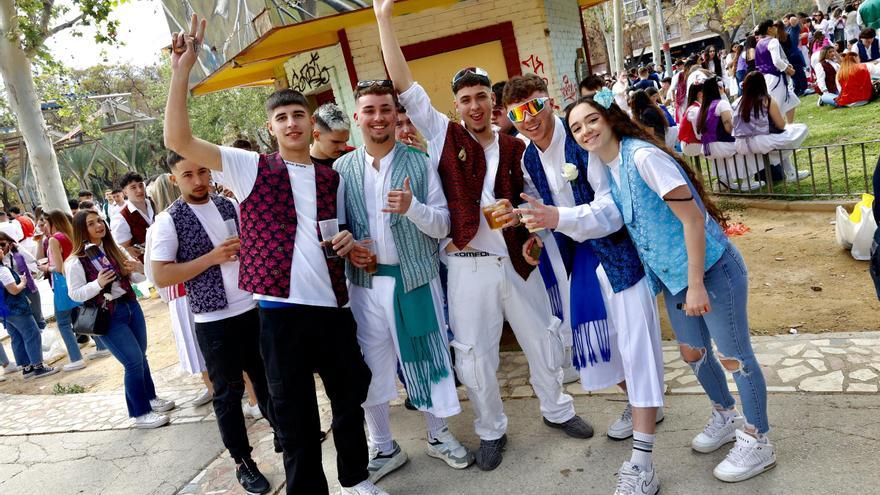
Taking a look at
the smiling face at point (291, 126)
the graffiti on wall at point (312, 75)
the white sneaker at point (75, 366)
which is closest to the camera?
the smiling face at point (291, 126)

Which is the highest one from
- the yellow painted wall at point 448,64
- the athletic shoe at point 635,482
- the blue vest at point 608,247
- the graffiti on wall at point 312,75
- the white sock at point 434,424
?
the graffiti on wall at point 312,75

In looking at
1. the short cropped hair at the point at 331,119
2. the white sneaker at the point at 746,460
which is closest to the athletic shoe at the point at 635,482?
the white sneaker at the point at 746,460

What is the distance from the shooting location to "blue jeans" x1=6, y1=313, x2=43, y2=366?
762 centimetres

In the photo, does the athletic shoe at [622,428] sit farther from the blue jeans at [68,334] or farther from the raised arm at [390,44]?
the blue jeans at [68,334]

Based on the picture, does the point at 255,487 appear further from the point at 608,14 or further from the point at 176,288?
the point at 608,14

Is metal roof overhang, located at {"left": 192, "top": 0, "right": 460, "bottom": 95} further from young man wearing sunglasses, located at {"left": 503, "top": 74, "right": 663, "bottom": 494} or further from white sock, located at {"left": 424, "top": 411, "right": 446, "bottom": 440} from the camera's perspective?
white sock, located at {"left": 424, "top": 411, "right": 446, "bottom": 440}

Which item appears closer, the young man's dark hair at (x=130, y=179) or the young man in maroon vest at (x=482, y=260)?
the young man in maroon vest at (x=482, y=260)

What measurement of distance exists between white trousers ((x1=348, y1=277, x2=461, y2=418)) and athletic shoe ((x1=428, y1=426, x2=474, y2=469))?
0.24 m

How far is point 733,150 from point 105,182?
169 ft

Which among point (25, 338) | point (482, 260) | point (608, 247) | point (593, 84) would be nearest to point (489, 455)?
point (482, 260)

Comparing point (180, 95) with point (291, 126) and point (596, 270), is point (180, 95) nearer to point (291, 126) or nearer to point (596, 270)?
point (291, 126)

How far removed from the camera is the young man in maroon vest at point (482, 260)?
337 cm

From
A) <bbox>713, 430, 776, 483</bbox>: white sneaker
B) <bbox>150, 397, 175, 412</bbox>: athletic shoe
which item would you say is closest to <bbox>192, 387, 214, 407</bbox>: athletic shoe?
<bbox>150, 397, 175, 412</bbox>: athletic shoe

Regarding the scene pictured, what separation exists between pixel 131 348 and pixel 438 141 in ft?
10.7
